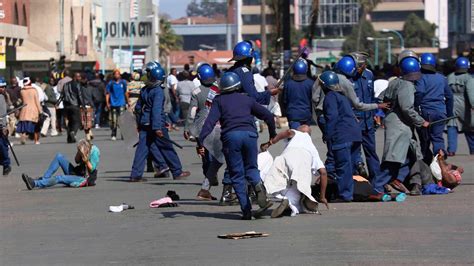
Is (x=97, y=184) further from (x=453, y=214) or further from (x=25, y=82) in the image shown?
(x=25, y=82)

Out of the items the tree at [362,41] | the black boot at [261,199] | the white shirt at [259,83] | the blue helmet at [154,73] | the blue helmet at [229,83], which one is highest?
the blue helmet at [229,83]

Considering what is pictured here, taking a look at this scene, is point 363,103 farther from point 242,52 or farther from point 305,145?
point 305,145

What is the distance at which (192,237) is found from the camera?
42.1ft

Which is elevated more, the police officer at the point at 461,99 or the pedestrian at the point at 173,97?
the police officer at the point at 461,99

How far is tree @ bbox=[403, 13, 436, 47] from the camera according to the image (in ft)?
543

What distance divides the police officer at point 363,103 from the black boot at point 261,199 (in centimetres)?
276

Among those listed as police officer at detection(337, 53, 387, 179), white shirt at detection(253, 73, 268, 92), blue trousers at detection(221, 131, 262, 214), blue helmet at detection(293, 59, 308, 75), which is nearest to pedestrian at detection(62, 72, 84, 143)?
white shirt at detection(253, 73, 268, 92)

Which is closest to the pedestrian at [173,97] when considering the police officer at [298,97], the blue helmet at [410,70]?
the police officer at [298,97]

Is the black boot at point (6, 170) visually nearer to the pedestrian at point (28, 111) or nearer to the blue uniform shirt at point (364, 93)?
the blue uniform shirt at point (364, 93)

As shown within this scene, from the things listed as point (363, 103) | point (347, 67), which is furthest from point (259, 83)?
point (347, 67)

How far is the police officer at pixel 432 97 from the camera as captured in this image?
19141 millimetres

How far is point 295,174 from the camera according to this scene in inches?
568

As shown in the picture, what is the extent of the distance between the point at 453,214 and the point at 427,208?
0.67 metres

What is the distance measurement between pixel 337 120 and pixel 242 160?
80.0 inches
